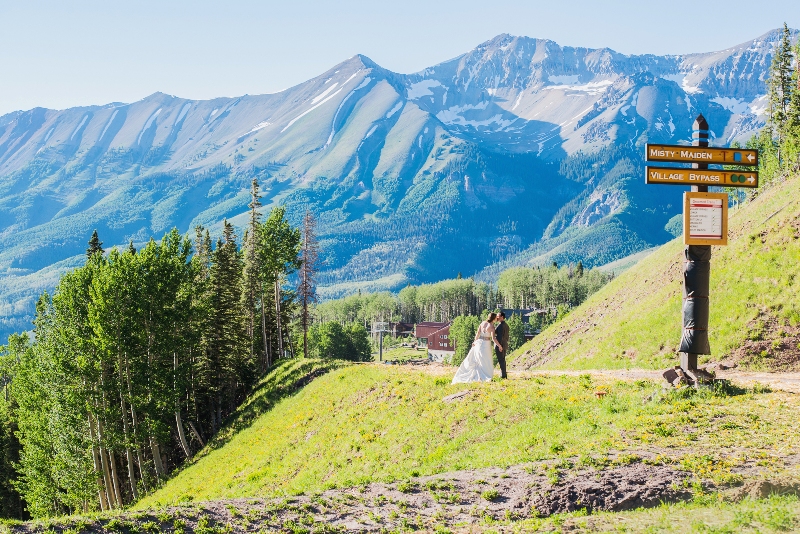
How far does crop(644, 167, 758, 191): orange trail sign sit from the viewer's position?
23.4 m

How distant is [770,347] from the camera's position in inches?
1302

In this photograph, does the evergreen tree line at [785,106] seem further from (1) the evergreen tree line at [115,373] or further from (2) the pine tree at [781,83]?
(1) the evergreen tree line at [115,373]

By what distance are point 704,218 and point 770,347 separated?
13.2m

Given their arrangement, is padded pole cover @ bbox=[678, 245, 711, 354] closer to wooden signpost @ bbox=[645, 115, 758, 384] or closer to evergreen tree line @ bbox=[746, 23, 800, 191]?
wooden signpost @ bbox=[645, 115, 758, 384]

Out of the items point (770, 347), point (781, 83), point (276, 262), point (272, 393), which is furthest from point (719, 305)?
point (781, 83)

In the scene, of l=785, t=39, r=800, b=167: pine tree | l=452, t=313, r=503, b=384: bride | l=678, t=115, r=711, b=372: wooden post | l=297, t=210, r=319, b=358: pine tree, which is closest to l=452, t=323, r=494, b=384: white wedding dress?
l=452, t=313, r=503, b=384: bride

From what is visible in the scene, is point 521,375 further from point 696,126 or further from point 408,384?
point 696,126

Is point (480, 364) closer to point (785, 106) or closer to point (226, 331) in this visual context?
point (226, 331)

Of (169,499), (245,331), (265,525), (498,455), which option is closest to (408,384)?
(498,455)

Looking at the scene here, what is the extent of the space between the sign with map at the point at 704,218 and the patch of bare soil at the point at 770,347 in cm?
1170

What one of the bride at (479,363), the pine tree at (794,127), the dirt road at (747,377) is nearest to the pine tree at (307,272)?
the dirt road at (747,377)

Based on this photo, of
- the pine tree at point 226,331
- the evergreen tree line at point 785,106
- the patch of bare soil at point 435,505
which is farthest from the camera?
the evergreen tree line at point 785,106

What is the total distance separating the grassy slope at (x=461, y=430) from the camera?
18.8m

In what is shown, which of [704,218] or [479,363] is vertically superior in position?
[704,218]
